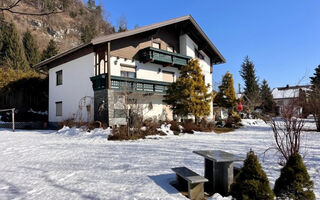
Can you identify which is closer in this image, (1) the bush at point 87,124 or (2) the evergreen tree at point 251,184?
(2) the evergreen tree at point 251,184

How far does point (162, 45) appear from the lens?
Answer: 60.7 ft

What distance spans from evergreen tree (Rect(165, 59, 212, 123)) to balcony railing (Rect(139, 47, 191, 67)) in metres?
2.96

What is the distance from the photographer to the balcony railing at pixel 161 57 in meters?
16.2

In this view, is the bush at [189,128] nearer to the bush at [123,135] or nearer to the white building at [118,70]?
the white building at [118,70]

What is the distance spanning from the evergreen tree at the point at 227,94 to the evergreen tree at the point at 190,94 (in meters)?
8.49

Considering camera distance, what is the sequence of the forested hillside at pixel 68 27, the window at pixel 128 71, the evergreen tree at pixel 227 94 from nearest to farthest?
the window at pixel 128 71, the evergreen tree at pixel 227 94, the forested hillside at pixel 68 27

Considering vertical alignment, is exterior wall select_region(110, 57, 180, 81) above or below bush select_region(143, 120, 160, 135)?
above

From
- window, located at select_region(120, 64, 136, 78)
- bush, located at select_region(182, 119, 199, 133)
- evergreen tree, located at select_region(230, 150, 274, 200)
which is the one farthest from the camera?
window, located at select_region(120, 64, 136, 78)

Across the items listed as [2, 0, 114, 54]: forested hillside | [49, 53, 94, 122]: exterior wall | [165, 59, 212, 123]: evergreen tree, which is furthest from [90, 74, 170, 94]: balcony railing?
[2, 0, 114, 54]: forested hillside

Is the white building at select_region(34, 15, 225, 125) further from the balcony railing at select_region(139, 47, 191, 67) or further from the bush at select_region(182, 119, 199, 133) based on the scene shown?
the bush at select_region(182, 119, 199, 133)

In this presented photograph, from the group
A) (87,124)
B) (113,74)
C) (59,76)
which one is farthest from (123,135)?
(59,76)

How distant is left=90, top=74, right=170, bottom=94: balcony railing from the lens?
13.4 m

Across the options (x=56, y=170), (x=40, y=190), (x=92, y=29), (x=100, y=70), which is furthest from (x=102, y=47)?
(x=92, y=29)

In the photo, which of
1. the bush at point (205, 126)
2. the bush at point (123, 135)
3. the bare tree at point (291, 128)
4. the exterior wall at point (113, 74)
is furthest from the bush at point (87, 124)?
the bare tree at point (291, 128)
